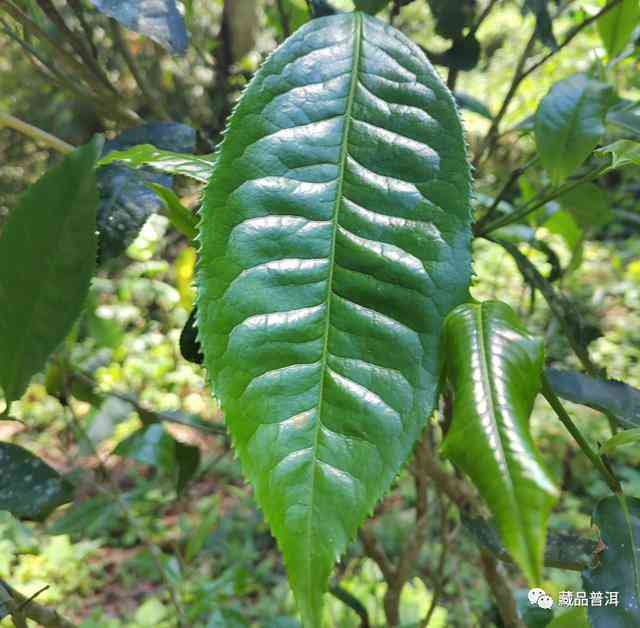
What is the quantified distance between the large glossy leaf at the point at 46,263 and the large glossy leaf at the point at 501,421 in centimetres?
25

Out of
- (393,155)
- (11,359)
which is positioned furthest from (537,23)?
(11,359)

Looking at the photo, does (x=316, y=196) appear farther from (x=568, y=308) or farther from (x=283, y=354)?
(x=568, y=308)

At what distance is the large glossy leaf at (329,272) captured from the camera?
35 cm

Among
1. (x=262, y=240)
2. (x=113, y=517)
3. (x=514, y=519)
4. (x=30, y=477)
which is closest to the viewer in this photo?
(x=514, y=519)

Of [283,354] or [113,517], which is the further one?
[113,517]

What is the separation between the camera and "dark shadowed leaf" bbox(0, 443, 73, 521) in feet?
2.14

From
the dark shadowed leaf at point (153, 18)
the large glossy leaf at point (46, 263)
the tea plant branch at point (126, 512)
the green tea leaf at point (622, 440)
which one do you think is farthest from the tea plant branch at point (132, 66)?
the green tea leaf at point (622, 440)

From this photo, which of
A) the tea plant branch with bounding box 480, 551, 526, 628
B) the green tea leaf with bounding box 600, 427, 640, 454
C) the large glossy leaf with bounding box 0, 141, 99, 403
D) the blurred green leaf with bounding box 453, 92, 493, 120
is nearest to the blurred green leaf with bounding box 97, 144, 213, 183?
the large glossy leaf with bounding box 0, 141, 99, 403

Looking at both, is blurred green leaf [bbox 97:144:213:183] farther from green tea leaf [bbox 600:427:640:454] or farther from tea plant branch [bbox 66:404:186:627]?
tea plant branch [bbox 66:404:186:627]

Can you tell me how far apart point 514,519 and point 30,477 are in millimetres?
548

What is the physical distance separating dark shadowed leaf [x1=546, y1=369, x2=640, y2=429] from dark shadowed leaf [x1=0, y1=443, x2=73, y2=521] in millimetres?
513

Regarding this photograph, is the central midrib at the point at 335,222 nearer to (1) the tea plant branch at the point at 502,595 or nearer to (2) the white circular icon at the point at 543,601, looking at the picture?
(2) the white circular icon at the point at 543,601

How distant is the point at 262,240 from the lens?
406mm

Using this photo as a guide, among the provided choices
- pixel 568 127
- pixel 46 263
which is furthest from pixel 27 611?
pixel 568 127
